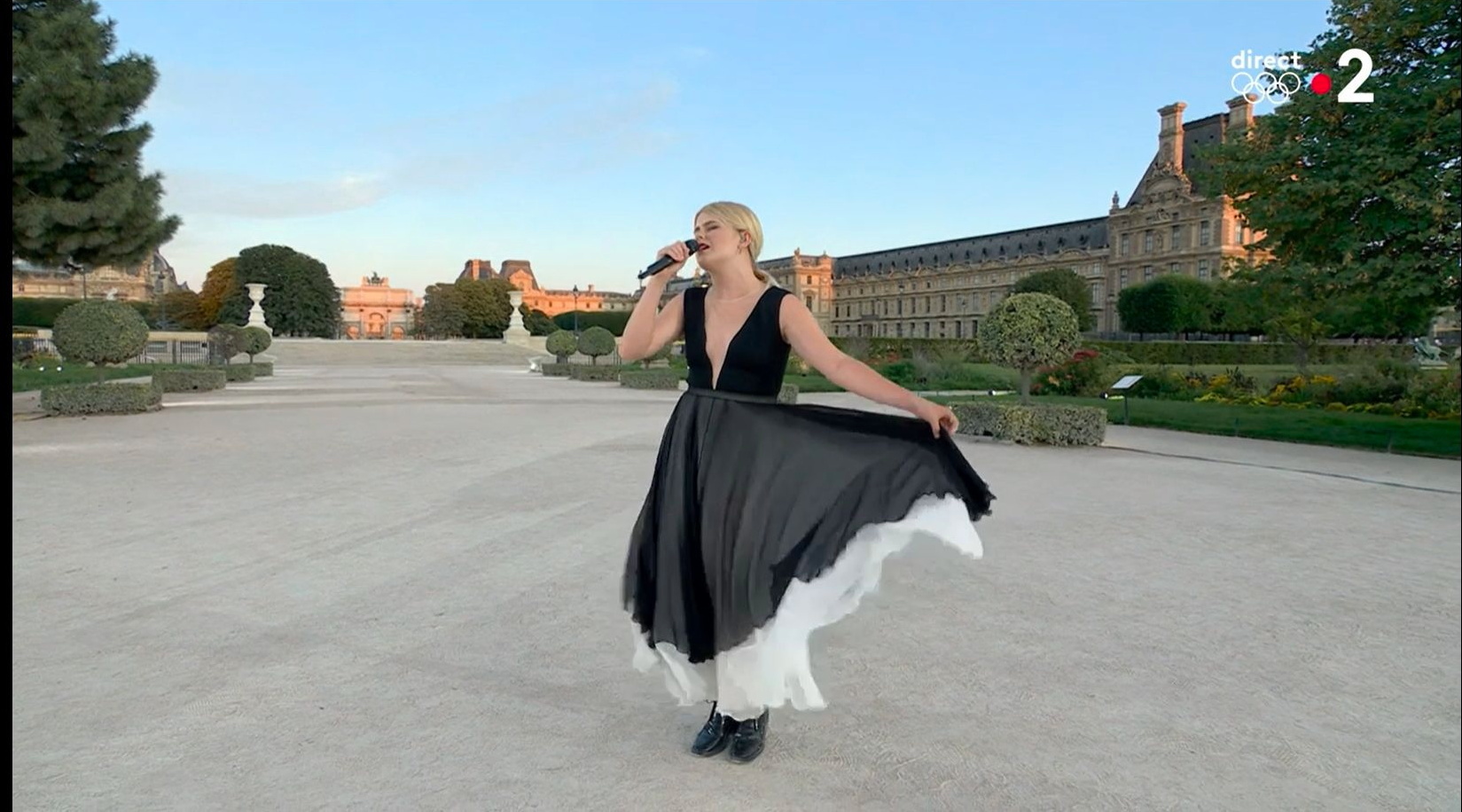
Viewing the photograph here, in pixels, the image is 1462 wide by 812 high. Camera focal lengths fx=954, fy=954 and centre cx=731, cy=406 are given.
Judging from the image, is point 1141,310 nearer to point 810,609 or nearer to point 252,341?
point 252,341

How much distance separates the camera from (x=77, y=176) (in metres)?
13.6

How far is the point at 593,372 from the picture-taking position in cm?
2939

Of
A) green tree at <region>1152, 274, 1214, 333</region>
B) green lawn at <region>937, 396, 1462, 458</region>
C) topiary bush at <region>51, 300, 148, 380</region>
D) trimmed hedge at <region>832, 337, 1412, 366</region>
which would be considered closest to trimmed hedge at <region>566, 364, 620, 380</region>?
trimmed hedge at <region>832, 337, 1412, 366</region>

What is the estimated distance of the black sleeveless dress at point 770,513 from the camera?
8.43ft

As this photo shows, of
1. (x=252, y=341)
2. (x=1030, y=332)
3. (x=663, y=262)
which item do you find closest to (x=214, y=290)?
(x=252, y=341)

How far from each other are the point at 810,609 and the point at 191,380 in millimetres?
22786

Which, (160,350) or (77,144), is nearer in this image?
(77,144)

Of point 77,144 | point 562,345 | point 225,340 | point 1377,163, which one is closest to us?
point 1377,163

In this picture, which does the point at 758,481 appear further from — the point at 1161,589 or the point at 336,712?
the point at 1161,589

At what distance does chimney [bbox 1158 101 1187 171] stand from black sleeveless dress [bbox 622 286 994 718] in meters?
73.2

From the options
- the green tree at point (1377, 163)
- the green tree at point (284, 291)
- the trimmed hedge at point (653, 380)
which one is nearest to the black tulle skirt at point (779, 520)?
the green tree at point (1377, 163)

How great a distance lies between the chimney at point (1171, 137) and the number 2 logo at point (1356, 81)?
60479mm

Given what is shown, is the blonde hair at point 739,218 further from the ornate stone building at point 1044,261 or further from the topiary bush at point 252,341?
the ornate stone building at point 1044,261

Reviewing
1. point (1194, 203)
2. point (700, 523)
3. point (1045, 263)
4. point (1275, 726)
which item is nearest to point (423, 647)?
point (700, 523)
